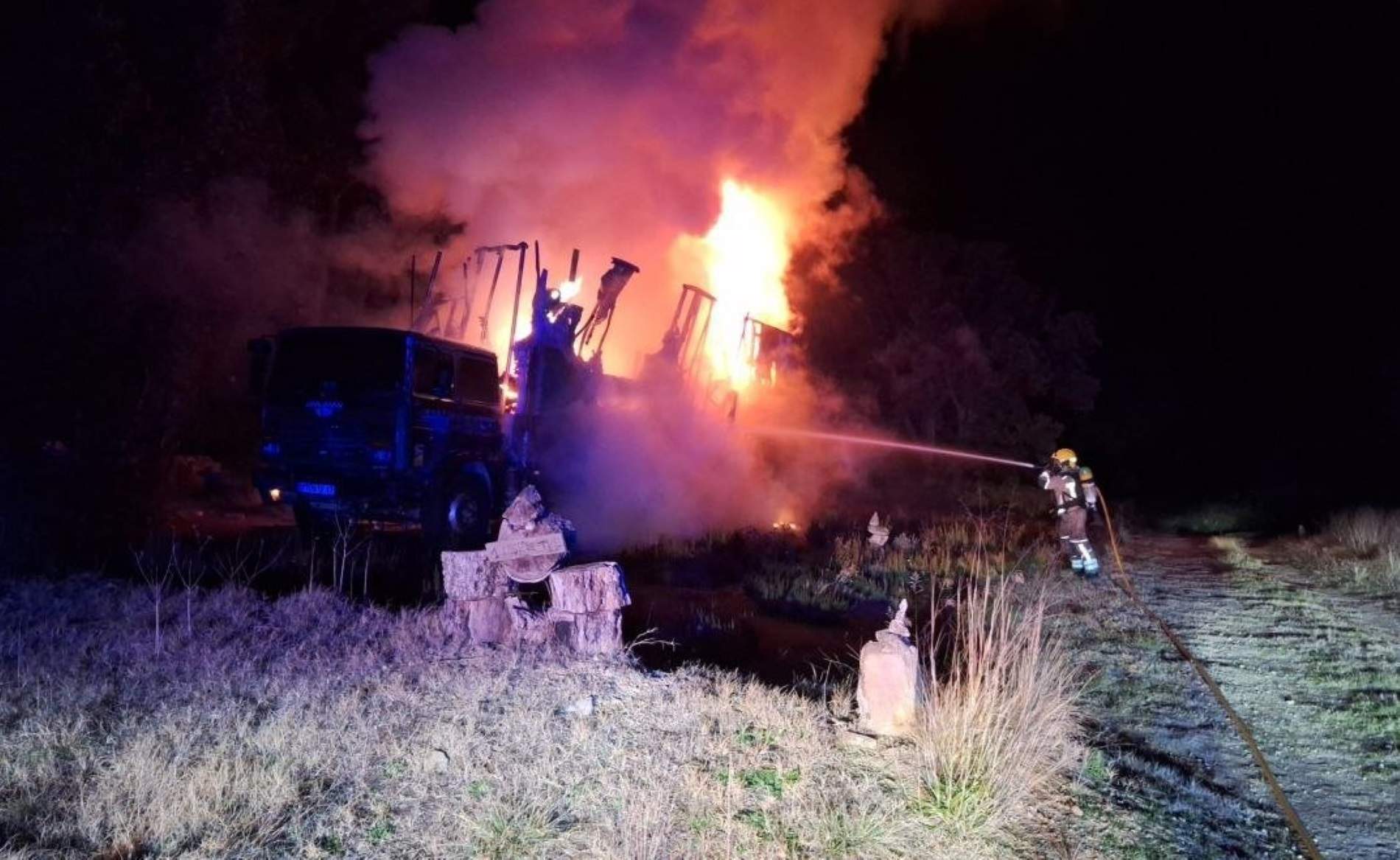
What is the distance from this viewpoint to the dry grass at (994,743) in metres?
3.49

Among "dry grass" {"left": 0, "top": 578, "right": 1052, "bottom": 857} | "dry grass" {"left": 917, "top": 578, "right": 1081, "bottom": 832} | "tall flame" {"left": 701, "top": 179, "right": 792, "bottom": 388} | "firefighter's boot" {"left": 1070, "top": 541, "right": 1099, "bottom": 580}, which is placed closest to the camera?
"dry grass" {"left": 0, "top": 578, "right": 1052, "bottom": 857}

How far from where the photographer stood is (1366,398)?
3127cm

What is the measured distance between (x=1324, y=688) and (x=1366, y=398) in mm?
32574

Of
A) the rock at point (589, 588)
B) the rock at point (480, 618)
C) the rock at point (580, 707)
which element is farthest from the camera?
the rock at point (480, 618)

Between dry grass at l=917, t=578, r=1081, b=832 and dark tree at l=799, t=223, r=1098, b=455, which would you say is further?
dark tree at l=799, t=223, r=1098, b=455

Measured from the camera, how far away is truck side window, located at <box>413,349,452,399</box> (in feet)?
28.5

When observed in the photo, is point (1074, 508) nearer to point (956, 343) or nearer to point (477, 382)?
point (477, 382)

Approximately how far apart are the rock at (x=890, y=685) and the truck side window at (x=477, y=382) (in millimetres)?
6449

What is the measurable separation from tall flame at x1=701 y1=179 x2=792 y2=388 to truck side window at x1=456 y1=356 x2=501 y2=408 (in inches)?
211

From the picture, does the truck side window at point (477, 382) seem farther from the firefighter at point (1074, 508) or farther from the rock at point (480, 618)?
the firefighter at point (1074, 508)

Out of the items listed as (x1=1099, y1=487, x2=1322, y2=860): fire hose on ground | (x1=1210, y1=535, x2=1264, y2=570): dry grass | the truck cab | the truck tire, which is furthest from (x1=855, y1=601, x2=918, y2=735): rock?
(x1=1210, y1=535, x2=1264, y2=570): dry grass

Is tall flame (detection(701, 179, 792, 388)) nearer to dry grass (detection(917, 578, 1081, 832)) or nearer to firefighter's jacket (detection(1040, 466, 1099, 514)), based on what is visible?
firefighter's jacket (detection(1040, 466, 1099, 514))

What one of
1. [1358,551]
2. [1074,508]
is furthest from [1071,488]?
[1358,551]

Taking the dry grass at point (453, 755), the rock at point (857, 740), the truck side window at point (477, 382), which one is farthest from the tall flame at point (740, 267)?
the rock at point (857, 740)
